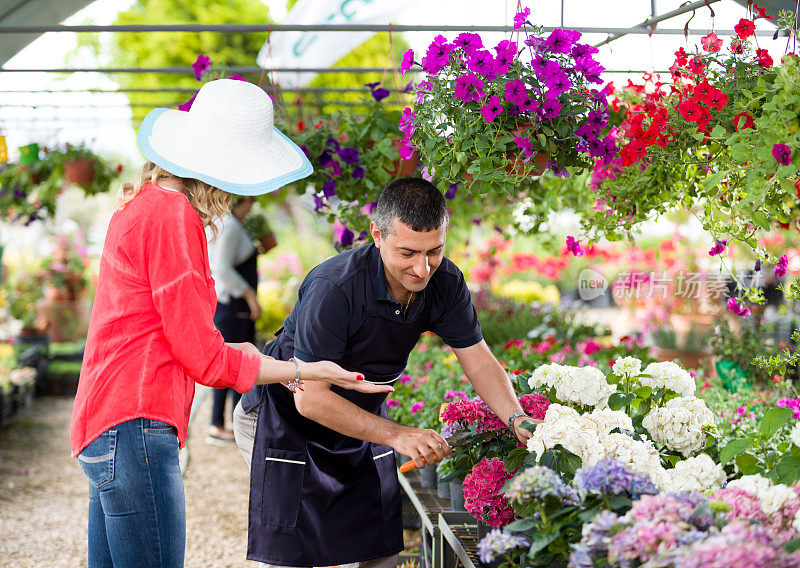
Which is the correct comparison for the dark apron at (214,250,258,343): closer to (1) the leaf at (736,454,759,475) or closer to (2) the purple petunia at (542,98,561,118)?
(2) the purple petunia at (542,98,561,118)

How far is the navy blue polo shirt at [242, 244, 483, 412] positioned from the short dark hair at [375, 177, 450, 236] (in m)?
0.17

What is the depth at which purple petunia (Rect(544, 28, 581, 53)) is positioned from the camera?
2.03m

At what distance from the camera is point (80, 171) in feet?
18.1

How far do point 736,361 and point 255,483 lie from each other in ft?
8.47

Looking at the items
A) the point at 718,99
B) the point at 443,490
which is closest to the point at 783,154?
the point at 718,99

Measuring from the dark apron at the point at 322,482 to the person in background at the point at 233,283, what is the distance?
2733 millimetres

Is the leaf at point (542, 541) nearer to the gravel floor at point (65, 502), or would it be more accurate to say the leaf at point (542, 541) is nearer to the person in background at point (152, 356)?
the person in background at point (152, 356)

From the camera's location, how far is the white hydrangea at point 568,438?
160 cm

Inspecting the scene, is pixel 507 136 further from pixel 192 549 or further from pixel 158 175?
pixel 192 549

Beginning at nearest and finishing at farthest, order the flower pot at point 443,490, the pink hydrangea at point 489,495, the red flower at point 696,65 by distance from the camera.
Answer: the pink hydrangea at point 489,495 < the red flower at point 696,65 < the flower pot at point 443,490

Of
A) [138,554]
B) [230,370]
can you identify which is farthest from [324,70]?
[138,554]

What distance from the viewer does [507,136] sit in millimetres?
2064

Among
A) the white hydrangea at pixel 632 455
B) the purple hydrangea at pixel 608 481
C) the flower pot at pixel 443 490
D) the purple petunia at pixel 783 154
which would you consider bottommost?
the flower pot at pixel 443 490

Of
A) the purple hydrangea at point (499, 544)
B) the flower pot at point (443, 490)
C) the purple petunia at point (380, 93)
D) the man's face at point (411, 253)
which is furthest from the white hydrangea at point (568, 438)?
the purple petunia at point (380, 93)
